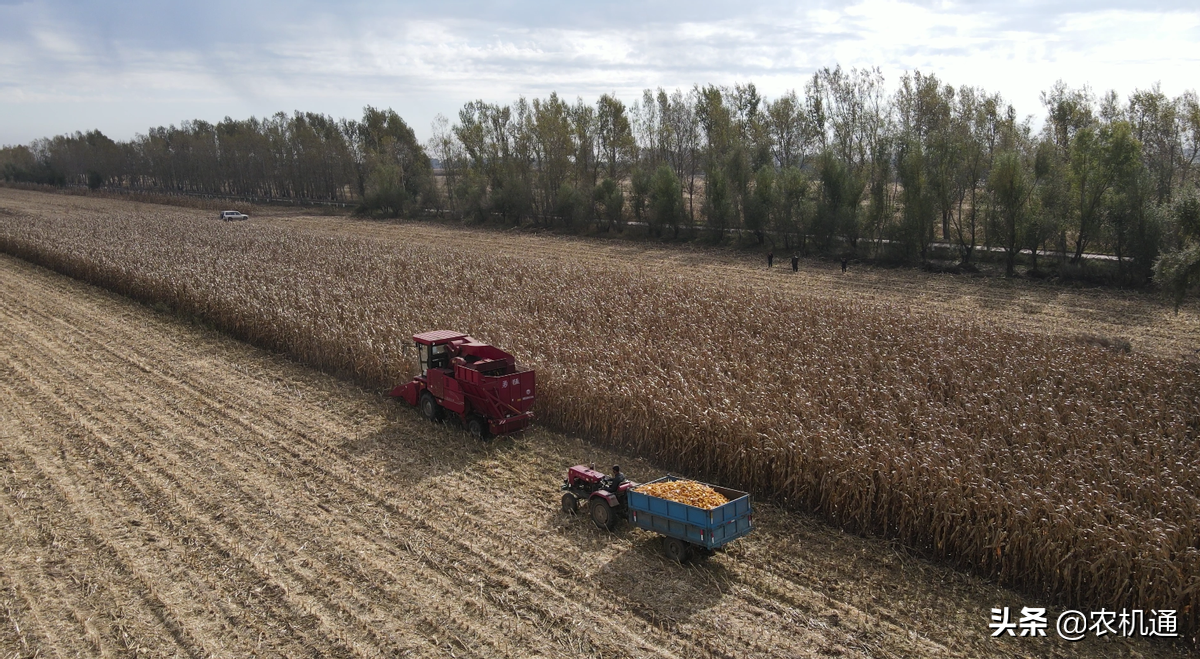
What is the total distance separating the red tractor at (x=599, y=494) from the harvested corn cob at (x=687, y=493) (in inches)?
15.2

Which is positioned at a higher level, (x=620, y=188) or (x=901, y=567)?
(x=620, y=188)

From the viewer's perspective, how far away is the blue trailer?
28.5 ft

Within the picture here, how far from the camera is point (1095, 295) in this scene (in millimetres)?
26750

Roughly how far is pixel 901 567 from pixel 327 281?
73.8ft

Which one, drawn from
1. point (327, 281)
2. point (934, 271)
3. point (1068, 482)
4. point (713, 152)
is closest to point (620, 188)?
point (713, 152)

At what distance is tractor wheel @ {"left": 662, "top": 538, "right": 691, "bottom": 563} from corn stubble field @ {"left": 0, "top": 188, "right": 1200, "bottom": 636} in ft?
7.45

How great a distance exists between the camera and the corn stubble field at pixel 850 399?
345 inches

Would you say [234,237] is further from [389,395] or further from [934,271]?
[934,271]

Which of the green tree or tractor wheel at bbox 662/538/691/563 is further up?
the green tree

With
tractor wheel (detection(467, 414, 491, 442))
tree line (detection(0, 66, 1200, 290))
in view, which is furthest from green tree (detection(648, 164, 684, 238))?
tractor wheel (detection(467, 414, 491, 442))

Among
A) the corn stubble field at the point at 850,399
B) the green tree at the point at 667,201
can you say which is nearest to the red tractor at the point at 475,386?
the corn stubble field at the point at 850,399

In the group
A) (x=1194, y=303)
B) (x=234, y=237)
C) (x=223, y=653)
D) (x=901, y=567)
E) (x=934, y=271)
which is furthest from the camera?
(x=234, y=237)

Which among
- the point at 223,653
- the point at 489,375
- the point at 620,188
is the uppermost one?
the point at 620,188

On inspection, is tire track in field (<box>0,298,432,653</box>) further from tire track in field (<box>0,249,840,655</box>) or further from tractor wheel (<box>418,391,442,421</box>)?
tractor wheel (<box>418,391,442,421</box>)
